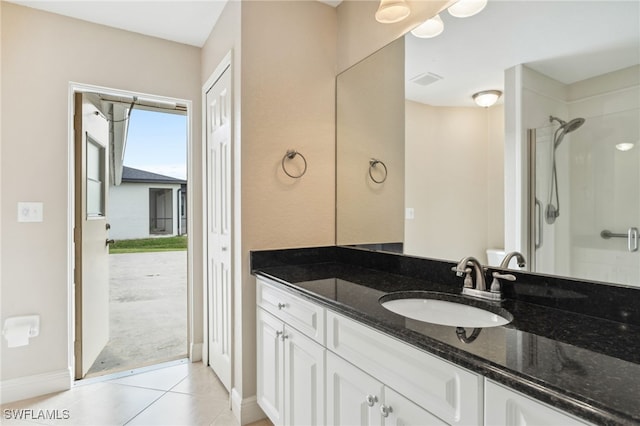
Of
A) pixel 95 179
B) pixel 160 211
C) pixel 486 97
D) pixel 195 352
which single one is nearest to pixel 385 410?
pixel 486 97

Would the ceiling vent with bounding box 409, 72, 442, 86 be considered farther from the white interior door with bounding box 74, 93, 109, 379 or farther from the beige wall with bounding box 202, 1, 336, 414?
the white interior door with bounding box 74, 93, 109, 379

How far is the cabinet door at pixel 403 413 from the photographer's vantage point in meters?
0.88

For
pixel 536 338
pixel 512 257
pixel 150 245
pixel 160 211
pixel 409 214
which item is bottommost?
pixel 150 245

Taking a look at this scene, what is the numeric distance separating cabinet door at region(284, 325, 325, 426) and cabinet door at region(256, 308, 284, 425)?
60mm

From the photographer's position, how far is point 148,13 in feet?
7.16

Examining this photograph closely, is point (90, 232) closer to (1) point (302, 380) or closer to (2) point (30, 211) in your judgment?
(2) point (30, 211)

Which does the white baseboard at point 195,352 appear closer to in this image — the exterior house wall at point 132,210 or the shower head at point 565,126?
the shower head at point 565,126

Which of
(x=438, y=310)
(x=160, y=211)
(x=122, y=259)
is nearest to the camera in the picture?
(x=438, y=310)

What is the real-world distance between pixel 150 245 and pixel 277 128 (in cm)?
819

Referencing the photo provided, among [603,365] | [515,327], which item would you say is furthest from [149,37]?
[603,365]

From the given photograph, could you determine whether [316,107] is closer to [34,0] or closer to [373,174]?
[373,174]

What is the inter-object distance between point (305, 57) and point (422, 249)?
1.34 m

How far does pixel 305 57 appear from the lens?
2066 mm

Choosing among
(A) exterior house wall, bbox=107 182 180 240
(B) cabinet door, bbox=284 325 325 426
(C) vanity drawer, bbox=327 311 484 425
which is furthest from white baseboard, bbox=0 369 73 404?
(A) exterior house wall, bbox=107 182 180 240
